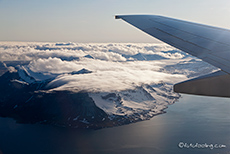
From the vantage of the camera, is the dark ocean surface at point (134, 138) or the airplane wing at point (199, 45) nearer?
the airplane wing at point (199, 45)

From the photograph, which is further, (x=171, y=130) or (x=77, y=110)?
(x=77, y=110)

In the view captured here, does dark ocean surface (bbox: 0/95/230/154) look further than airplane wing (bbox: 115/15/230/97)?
Yes

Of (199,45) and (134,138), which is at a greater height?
(199,45)

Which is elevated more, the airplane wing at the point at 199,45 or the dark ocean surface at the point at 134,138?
the airplane wing at the point at 199,45

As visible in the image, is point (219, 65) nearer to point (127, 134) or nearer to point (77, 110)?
point (127, 134)

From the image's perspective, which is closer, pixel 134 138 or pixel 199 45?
pixel 199 45

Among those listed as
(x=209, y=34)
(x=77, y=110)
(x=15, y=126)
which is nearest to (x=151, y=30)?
(x=209, y=34)

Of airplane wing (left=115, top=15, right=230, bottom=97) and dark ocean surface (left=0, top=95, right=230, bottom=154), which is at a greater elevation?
airplane wing (left=115, top=15, right=230, bottom=97)

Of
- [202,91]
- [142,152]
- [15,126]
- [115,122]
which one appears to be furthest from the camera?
[115,122]
